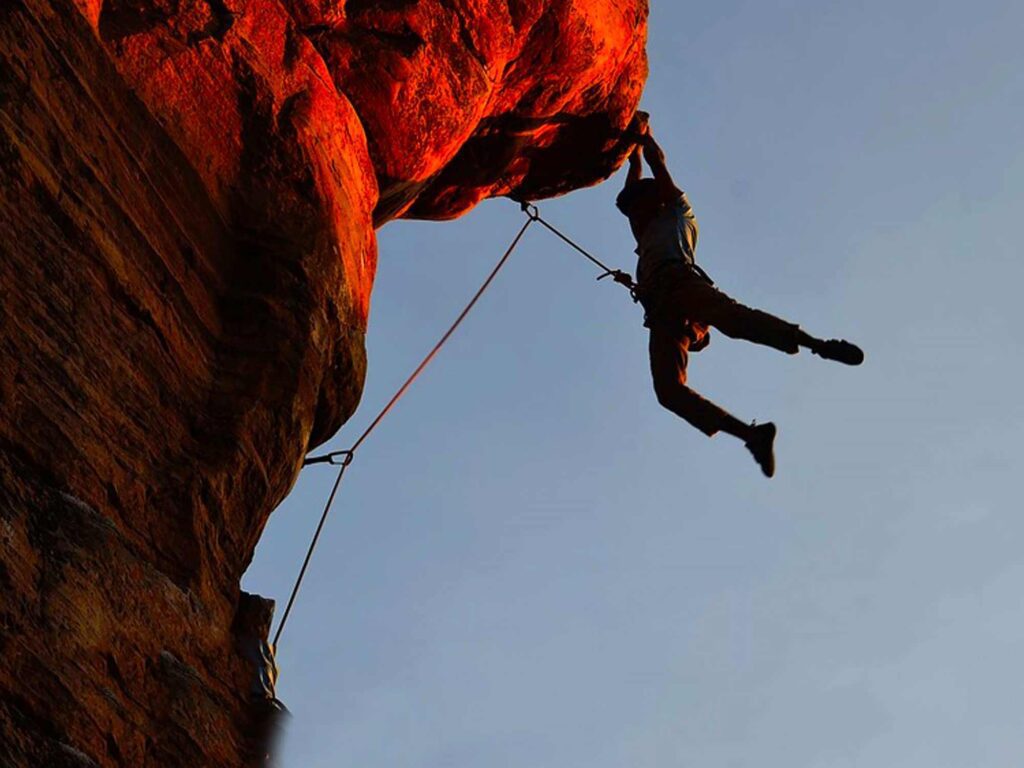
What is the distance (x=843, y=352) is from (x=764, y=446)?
0.86m

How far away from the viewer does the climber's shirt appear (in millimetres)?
11453

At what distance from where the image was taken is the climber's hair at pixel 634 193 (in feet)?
41.0

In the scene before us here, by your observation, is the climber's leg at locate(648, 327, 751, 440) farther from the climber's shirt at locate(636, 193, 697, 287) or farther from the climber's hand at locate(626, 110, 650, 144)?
the climber's hand at locate(626, 110, 650, 144)

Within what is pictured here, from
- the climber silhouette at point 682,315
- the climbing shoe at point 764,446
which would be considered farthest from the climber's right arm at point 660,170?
the climbing shoe at point 764,446

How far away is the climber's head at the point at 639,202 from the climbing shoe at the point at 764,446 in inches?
98.6

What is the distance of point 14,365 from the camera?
18.7ft

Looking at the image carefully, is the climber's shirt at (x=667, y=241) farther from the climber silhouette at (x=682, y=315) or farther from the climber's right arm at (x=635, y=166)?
the climber's right arm at (x=635, y=166)

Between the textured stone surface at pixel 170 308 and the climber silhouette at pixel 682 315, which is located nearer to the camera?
the textured stone surface at pixel 170 308

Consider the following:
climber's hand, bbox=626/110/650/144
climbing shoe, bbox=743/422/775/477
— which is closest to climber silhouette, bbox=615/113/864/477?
climbing shoe, bbox=743/422/775/477

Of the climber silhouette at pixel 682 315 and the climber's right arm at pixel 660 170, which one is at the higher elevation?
the climber's right arm at pixel 660 170

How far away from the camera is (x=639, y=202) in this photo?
12430 mm

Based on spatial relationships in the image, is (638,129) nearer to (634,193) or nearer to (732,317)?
(634,193)

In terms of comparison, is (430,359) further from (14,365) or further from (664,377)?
(14,365)

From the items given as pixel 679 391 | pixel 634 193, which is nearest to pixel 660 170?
pixel 634 193
